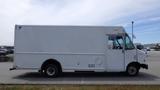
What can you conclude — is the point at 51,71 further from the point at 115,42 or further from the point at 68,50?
the point at 115,42

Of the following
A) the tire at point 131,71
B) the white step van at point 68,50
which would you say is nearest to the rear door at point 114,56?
the white step van at point 68,50

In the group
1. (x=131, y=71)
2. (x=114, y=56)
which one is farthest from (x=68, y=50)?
(x=131, y=71)

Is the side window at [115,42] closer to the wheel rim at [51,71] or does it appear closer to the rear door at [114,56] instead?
the rear door at [114,56]

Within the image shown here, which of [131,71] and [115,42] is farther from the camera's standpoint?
[131,71]

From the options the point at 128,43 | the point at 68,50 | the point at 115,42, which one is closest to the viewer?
the point at 68,50

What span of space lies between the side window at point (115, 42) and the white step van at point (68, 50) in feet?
0.18

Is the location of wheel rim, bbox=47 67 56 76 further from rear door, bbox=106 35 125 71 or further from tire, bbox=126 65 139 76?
tire, bbox=126 65 139 76

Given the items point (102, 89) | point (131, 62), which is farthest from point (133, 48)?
point (102, 89)

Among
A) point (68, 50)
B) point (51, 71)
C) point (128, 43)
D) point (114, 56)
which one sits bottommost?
point (51, 71)

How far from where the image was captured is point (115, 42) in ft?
64.0

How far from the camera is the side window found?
19453mm

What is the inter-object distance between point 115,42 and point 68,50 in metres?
2.56

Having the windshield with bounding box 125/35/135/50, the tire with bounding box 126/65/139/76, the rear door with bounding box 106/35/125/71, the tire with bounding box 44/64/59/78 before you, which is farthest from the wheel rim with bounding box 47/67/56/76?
the windshield with bounding box 125/35/135/50

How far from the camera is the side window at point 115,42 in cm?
1945
